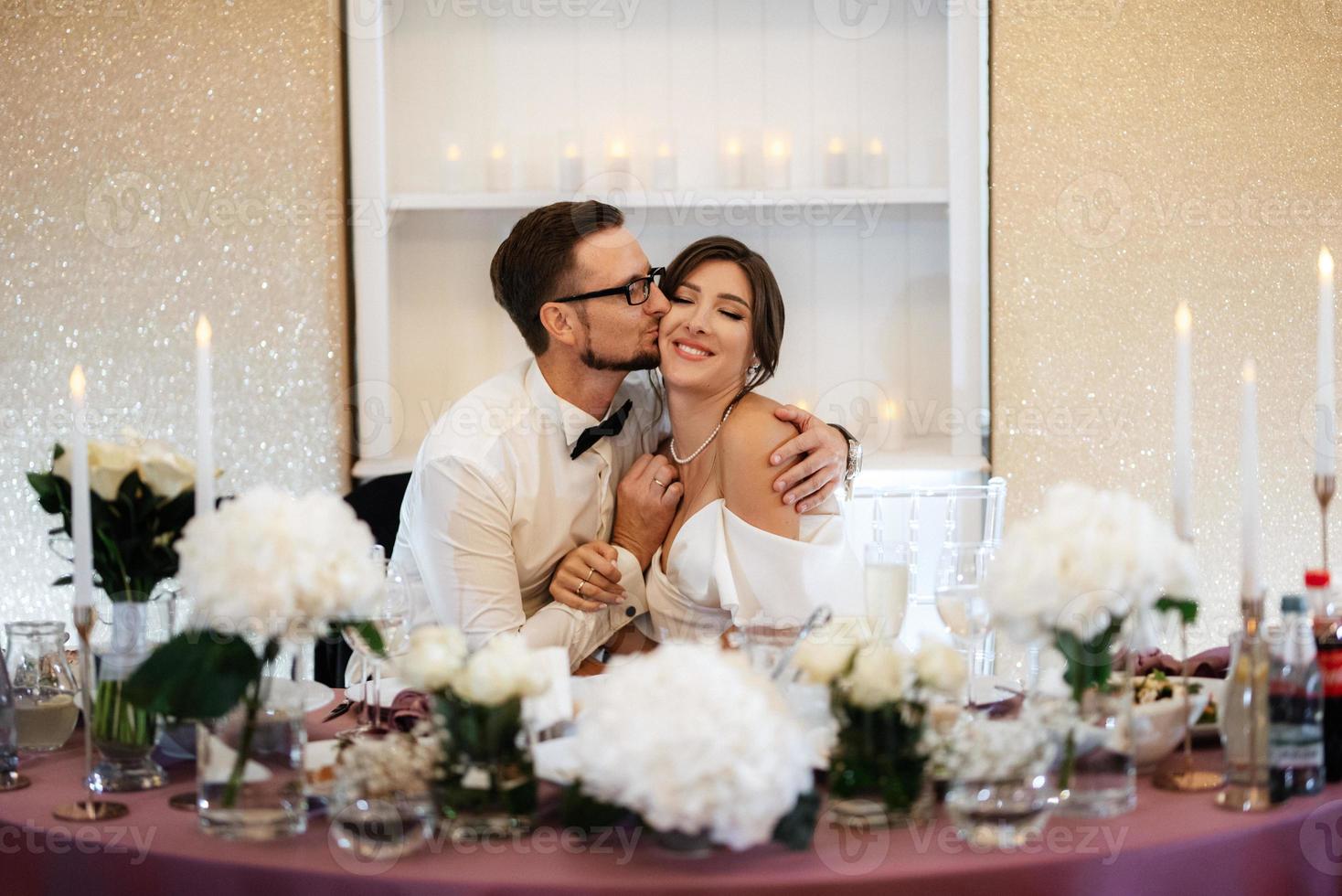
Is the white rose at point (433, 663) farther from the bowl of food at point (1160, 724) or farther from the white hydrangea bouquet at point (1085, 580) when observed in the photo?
the bowl of food at point (1160, 724)

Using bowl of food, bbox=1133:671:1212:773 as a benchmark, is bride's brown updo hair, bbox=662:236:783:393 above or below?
above

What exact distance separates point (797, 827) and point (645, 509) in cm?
131

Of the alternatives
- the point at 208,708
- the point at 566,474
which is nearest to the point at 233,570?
the point at 208,708

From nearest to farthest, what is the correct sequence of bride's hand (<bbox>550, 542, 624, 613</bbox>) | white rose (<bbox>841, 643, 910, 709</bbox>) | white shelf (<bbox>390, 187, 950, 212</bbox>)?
white rose (<bbox>841, 643, 910, 709</bbox>) < bride's hand (<bbox>550, 542, 624, 613</bbox>) < white shelf (<bbox>390, 187, 950, 212</bbox>)

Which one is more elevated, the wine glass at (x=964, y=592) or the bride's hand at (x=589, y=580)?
the wine glass at (x=964, y=592)

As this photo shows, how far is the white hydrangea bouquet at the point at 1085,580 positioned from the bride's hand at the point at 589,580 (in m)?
1.09

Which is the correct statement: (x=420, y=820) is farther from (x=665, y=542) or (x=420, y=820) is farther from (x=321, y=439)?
(x=321, y=439)

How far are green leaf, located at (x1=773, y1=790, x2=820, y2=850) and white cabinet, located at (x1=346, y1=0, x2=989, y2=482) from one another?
6.59 feet

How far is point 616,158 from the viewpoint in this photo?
308cm

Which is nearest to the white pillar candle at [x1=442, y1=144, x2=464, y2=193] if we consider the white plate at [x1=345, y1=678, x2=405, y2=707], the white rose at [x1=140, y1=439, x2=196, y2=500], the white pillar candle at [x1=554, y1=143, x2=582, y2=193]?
the white pillar candle at [x1=554, y1=143, x2=582, y2=193]

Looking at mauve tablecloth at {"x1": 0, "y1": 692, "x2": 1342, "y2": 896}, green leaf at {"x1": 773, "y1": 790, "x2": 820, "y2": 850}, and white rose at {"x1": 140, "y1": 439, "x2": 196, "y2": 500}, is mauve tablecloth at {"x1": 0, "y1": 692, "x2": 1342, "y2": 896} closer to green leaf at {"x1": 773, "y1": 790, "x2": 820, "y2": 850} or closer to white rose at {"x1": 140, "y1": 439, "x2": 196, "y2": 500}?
green leaf at {"x1": 773, "y1": 790, "x2": 820, "y2": 850}

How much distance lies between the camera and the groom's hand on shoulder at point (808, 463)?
89.7 inches

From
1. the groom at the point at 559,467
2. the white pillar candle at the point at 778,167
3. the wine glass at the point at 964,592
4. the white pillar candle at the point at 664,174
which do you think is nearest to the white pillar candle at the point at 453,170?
the white pillar candle at the point at 664,174

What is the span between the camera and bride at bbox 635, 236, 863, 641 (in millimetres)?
2291
